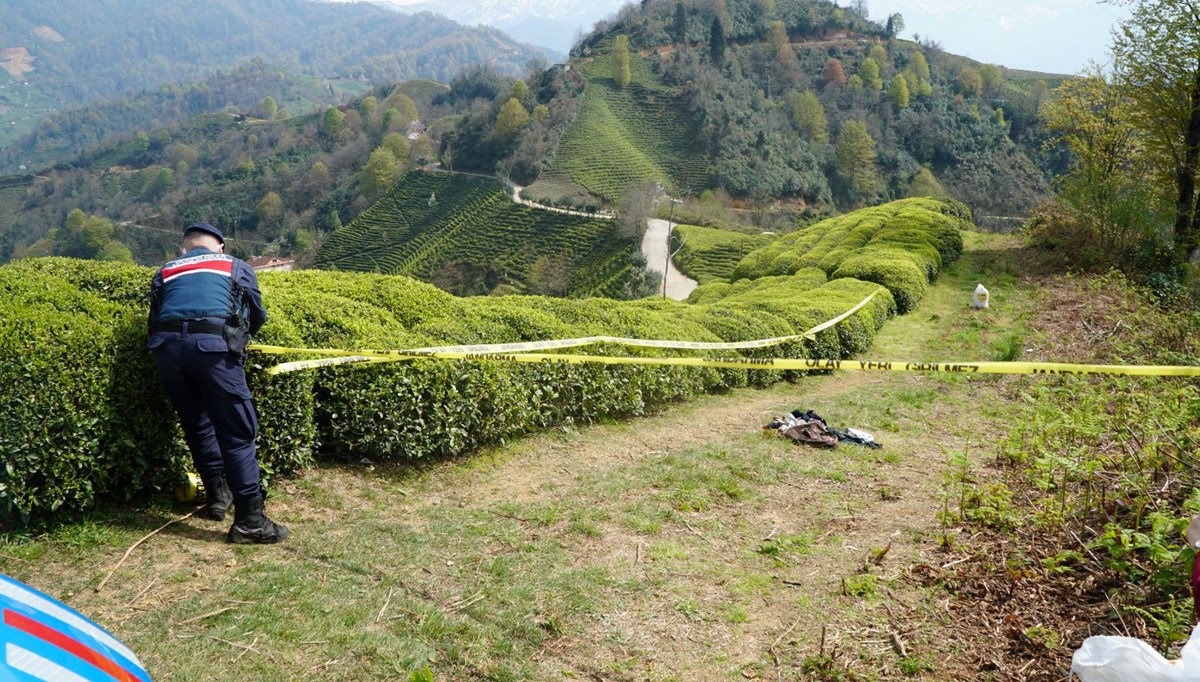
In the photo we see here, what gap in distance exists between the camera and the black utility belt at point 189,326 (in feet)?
12.5

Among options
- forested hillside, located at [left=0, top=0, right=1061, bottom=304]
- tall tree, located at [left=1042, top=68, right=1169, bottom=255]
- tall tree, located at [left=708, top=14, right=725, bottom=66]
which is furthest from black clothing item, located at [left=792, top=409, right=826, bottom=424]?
tall tree, located at [left=708, top=14, right=725, bottom=66]

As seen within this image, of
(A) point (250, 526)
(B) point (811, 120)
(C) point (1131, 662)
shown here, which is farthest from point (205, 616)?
(B) point (811, 120)

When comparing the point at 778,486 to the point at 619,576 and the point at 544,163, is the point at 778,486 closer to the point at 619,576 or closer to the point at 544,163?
the point at 619,576

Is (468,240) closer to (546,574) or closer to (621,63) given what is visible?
(621,63)

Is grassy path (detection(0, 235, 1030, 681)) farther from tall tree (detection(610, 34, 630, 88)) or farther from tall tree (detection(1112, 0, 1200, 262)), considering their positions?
tall tree (detection(610, 34, 630, 88))

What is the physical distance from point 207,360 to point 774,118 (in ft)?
295

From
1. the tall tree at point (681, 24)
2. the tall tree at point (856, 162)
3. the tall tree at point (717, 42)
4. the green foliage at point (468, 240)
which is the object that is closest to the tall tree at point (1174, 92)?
the green foliage at point (468, 240)

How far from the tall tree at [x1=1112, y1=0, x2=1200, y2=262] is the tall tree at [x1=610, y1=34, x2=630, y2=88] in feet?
280

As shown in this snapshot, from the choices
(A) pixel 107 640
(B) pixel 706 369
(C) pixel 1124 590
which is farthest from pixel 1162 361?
(A) pixel 107 640

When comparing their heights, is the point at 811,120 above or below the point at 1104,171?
above

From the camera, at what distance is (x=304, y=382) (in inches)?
189

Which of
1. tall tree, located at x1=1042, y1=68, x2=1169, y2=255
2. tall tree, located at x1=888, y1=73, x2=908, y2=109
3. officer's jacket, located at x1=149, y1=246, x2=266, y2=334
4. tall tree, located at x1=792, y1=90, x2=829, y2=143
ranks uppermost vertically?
tall tree, located at x1=888, y1=73, x2=908, y2=109

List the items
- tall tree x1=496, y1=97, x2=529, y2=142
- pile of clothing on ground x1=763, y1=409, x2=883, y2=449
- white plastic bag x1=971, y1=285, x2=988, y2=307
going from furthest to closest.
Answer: tall tree x1=496, y1=97, x2=529, y2=142 < white plastic bag x1=971, y1=285, x2=988, y2=307 < pile of clothing on ground x1=763, y1=409, x2=883, y2=449

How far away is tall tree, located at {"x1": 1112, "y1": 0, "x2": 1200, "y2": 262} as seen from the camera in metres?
16.1
